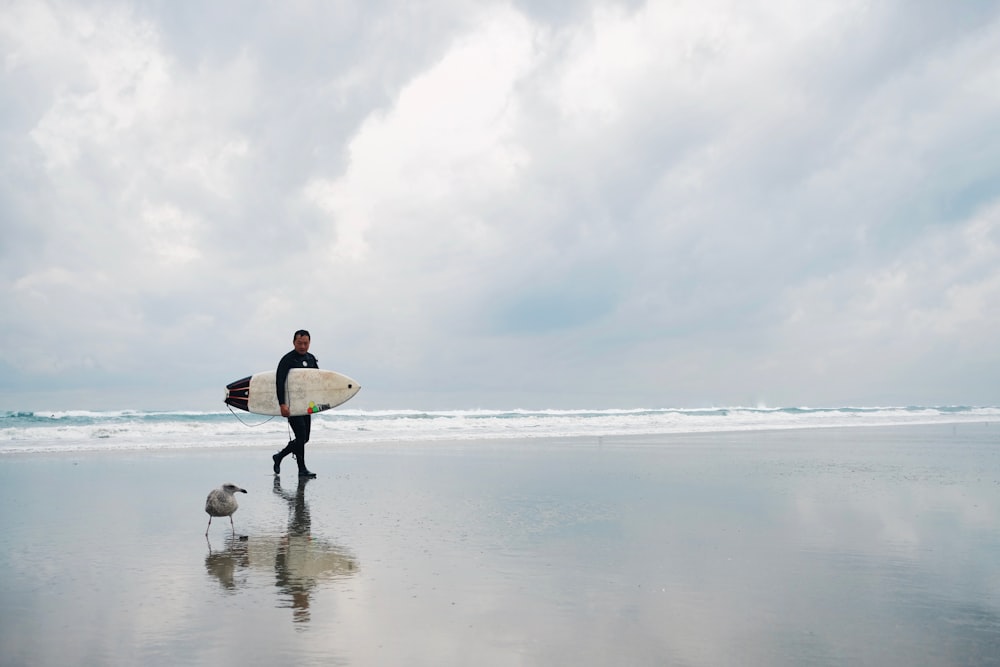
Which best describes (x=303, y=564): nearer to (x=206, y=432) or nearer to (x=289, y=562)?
(x=289, y=562)

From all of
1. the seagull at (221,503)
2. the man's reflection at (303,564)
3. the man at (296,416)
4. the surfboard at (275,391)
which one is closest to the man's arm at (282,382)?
the man at (296,416)

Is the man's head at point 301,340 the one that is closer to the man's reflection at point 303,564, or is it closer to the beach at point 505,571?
the beach at point 505,571

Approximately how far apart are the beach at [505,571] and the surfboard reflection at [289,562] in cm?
3

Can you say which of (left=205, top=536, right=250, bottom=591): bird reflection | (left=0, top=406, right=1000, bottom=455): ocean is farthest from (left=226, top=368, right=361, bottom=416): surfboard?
(left=205, top=536, right=250, bottom=591): bird reflection

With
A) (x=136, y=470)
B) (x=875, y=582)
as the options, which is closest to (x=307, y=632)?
(x=875, y=582)

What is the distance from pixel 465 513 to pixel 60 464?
10791 millimetres

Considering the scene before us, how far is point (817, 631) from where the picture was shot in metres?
4.34

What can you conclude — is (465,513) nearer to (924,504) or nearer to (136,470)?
(924,504)

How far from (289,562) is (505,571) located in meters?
1.90

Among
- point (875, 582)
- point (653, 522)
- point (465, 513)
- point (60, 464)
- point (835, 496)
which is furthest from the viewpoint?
point (60, 464)

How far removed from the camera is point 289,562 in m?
6.15

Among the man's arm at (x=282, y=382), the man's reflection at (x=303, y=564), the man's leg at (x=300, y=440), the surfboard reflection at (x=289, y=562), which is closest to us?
the man's reflection at (x=303, y=564)

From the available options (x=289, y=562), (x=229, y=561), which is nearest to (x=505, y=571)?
(x=289, y=562)

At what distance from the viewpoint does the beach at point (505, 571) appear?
410 cm
